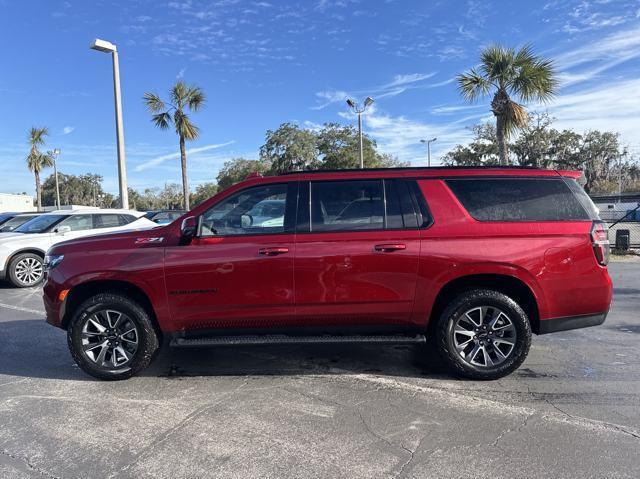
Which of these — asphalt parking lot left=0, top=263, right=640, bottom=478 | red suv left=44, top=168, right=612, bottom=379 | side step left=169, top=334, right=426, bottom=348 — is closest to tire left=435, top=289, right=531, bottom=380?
red suv left=44, top=168, right=612, bottom=379

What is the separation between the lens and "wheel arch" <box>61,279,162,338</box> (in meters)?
4.41

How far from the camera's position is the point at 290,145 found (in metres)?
45.6

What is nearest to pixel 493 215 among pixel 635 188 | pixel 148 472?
pixel 148 472

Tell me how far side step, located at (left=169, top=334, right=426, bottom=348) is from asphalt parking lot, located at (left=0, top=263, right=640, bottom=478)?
40cm

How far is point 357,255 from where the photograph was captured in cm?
414

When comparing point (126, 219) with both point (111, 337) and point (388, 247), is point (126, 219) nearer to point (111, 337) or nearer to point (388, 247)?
point (111, 337)

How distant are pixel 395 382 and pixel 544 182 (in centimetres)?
230

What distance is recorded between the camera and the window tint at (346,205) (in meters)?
4.26

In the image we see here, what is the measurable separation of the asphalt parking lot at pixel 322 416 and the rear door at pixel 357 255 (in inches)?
27.6

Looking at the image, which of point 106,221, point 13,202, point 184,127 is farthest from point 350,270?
point 13,202

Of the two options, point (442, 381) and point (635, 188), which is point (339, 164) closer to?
point (442, 381)

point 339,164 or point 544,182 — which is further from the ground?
point 339,164

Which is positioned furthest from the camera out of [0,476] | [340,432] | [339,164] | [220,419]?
[339,164]

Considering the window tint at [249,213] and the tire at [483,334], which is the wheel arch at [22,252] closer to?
the window tint at [249,213]
